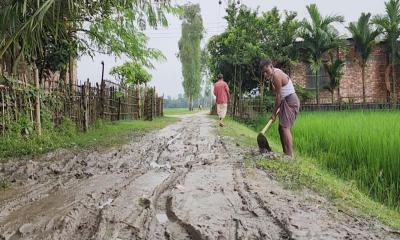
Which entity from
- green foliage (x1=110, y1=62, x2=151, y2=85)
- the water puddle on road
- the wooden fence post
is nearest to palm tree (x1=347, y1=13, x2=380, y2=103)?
green foliage (x1=110, y1=62, x2=151, y2=85)

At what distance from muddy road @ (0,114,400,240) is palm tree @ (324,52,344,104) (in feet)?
61.0

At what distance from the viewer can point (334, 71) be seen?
24.1 meters

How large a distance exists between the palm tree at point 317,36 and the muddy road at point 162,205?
714 inches

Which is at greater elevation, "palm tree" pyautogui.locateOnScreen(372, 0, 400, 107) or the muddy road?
"palm tree" pyautogui.locateOnScreen(372, 0, 400, 107)

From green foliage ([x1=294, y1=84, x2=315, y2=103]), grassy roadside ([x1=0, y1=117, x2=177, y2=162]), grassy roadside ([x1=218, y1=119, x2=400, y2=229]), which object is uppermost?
green foliage ([x1=294, y1=84, x2=315, y2=103])

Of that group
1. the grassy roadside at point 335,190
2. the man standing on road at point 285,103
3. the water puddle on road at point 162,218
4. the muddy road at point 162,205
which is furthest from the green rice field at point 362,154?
the water puddle on road at point 162,218

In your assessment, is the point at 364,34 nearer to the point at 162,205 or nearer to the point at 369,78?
the point at 369,78

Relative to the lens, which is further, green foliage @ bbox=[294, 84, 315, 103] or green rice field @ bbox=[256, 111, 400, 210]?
green foliage @ bbox=[294, 84, 315, 103]

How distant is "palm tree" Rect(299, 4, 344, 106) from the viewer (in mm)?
23680

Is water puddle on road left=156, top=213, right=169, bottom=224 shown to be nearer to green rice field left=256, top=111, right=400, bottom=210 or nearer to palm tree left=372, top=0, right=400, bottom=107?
green rice field left=256, top=111, right=400, bottom=210

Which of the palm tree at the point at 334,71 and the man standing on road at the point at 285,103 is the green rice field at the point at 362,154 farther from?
the palm tree at the point at 334,71

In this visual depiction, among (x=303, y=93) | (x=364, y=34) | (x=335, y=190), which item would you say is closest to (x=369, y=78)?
(x=364, y=34)

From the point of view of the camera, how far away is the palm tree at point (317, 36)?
23680 millimetres

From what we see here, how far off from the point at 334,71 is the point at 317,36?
2095 mm
